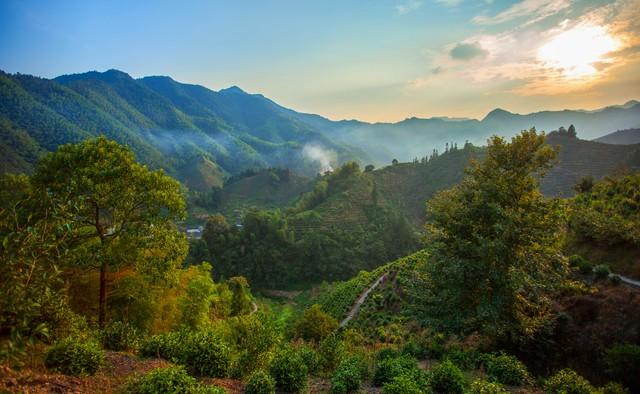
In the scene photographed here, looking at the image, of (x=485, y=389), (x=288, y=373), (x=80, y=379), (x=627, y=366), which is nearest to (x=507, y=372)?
(x=485, y=389)

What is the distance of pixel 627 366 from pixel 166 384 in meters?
14.2

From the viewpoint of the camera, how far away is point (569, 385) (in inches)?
355

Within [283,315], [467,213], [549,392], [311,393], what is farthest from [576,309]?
[283,315]

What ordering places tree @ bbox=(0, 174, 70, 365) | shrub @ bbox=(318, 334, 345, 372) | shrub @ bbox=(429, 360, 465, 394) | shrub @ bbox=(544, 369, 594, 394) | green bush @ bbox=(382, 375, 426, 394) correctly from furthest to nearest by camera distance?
shrub @ bbox=(318, 334, 345, 372) → shrub @ bbox=(429, 360, 465, 394) → shrub @ bbox=(544, 369, 594, 394) → green bush @ bbox=(382, 375, 426, 394) → tree @ bbox=(0, 174, 70, 365)

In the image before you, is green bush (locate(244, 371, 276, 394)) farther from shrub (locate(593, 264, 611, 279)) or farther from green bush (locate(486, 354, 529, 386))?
shrub (locate(593, 264, 611, 279))

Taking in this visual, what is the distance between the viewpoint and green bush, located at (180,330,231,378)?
9727 mm

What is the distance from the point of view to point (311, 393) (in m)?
9.54

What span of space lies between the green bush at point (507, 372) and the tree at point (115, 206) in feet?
45.4

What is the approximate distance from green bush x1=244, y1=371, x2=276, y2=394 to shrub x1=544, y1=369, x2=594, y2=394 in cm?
717

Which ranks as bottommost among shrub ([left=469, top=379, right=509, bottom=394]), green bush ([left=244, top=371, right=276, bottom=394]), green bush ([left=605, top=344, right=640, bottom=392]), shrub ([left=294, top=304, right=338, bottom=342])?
shrub ([left=294, top=304, right=338, bottom=342])

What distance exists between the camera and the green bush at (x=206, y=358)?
31.9 ft

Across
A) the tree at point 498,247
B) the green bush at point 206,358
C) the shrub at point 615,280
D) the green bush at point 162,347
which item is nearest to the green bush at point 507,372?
the tree at point 498,247

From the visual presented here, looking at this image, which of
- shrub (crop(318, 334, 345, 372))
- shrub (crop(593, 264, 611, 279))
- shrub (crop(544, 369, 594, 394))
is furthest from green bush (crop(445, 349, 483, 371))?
shrub (crop(593, 264, 611, 279))

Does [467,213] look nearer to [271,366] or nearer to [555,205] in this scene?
[555,205]
